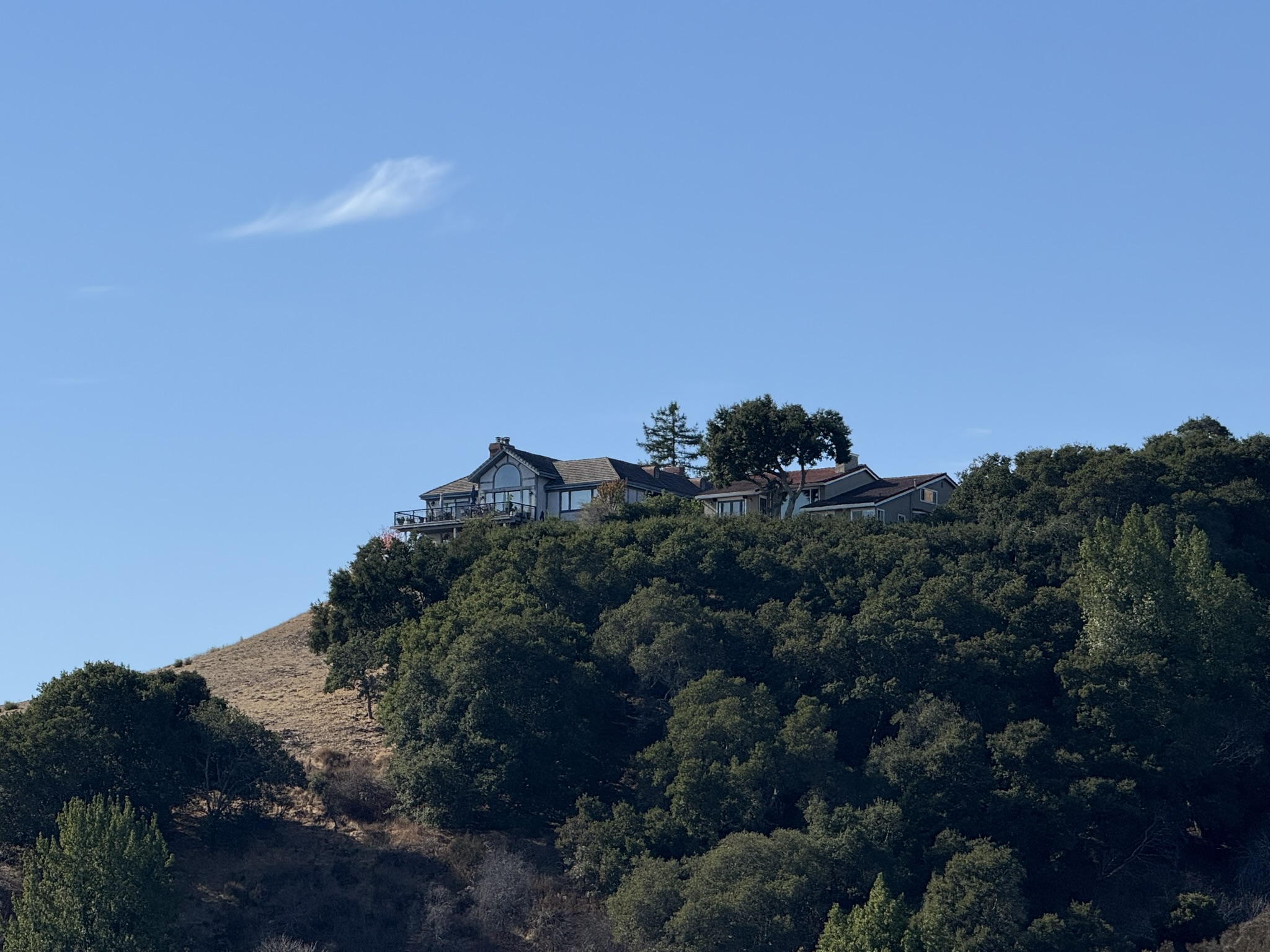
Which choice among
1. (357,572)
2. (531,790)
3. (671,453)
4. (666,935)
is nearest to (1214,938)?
(666,935)

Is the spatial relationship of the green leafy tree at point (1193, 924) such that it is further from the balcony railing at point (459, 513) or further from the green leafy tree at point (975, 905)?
the balcony railing at point (459, 513)

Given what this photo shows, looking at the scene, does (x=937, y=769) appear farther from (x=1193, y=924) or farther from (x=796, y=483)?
(x=796, y=483)

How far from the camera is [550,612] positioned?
290 feet

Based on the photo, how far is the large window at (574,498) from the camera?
382 ft

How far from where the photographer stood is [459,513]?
11675cm

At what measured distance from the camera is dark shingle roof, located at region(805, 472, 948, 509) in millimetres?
111125

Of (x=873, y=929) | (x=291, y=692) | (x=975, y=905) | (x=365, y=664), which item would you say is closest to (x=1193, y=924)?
(x=975, y=905)

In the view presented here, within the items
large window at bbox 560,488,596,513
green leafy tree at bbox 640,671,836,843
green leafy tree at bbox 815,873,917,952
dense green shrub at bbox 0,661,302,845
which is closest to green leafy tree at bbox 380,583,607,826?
green leafy tree at bbox 640,671,836,843

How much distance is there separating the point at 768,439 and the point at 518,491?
1758 centimetres

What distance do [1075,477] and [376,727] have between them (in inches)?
1571

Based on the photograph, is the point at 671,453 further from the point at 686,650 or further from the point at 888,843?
the point at 888,843

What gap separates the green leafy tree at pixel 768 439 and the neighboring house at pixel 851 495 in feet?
8.94

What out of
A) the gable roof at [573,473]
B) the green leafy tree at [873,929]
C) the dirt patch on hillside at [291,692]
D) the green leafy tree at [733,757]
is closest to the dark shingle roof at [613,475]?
the gable roof at [573,473]

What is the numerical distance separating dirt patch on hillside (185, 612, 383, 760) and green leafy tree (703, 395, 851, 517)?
90.2 feet
